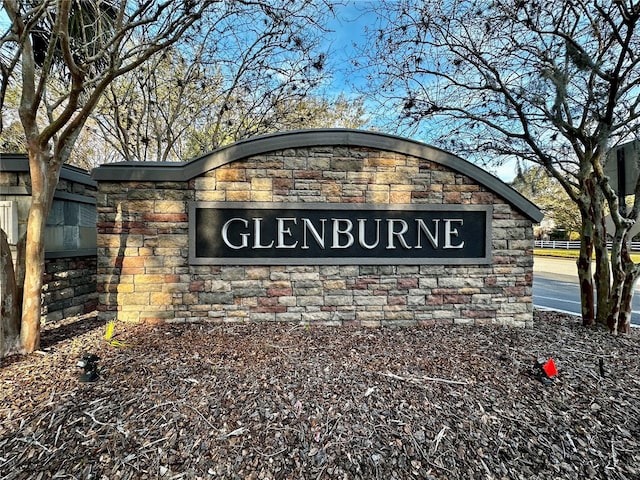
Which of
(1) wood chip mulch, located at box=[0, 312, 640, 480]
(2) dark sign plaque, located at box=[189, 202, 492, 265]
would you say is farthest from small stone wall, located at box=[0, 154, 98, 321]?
(2) dark sign plaque, located at box=[189, 202, 492, 265]

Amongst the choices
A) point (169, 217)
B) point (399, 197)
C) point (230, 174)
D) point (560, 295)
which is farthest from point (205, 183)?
point (560, 295)

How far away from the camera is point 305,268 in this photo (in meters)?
4.47

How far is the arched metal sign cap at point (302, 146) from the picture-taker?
4.23 m

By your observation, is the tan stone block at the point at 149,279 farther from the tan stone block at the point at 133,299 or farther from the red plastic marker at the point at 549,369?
the red plastic marker at the point at 549,369

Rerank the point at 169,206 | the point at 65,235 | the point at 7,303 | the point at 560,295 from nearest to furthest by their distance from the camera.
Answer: the point at 7,303 → the point at 169,206 → the point at 65,235 → the point at 560,295

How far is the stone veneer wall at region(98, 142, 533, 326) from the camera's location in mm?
4285

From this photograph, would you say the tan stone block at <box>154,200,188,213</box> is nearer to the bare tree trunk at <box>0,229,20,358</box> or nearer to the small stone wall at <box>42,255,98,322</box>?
the bare tree trunk at <box>0,229,20,358</box>

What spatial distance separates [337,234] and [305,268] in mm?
675

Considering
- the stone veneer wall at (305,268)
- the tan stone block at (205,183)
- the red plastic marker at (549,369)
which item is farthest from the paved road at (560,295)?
the tan stone block at (205,183)

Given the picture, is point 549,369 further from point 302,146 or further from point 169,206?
point 169,206

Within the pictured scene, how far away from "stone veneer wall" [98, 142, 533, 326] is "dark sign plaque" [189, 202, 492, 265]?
0.12m

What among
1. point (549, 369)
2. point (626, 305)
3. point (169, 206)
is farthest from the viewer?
point (626, 305)

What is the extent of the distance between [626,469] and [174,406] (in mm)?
3290

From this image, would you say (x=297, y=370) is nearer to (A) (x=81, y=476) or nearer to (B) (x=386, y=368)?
(B) (x=386, y=368)
